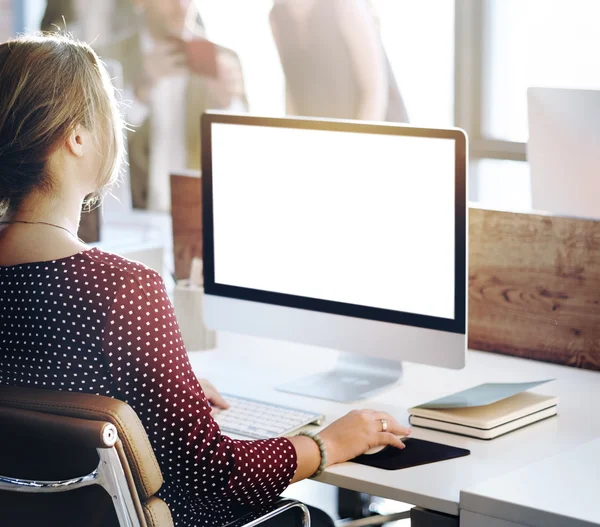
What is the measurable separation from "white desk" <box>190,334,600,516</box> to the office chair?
0.34 metres

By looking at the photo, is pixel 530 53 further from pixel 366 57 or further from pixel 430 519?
pixel 430 519

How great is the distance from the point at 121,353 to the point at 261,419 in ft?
1.53

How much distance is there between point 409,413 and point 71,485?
687 millimetres

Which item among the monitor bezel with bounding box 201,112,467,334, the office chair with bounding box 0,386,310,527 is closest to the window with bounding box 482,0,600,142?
the monitor bezel with bounding box 201,112,467,334

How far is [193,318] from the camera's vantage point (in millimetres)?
2225

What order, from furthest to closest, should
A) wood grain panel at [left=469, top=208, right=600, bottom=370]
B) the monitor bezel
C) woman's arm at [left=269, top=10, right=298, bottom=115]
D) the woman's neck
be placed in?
woman's arm at [left=269, top=10, right=298, bottom=115] → wood grain panel at [left=469, top=208, right=600, bottom=370] → the monitor bezel → the woman's neck

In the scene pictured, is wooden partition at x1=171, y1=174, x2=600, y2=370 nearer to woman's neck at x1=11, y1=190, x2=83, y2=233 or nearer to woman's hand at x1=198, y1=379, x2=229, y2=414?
woman's hand at x1=198, y1=379, x2=229, y2=414

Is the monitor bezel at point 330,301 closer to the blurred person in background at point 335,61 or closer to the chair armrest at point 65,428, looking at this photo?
the chair armrest at point 65,428

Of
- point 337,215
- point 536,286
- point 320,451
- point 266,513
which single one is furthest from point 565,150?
point 266,513

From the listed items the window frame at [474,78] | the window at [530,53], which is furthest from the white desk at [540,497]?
the window frame at [474,78]

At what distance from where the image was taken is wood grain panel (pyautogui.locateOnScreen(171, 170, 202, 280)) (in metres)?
2.41

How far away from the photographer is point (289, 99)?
13.1 ft

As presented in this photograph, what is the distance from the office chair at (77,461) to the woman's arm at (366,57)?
8.62 feet

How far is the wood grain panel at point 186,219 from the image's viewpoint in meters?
2.41
